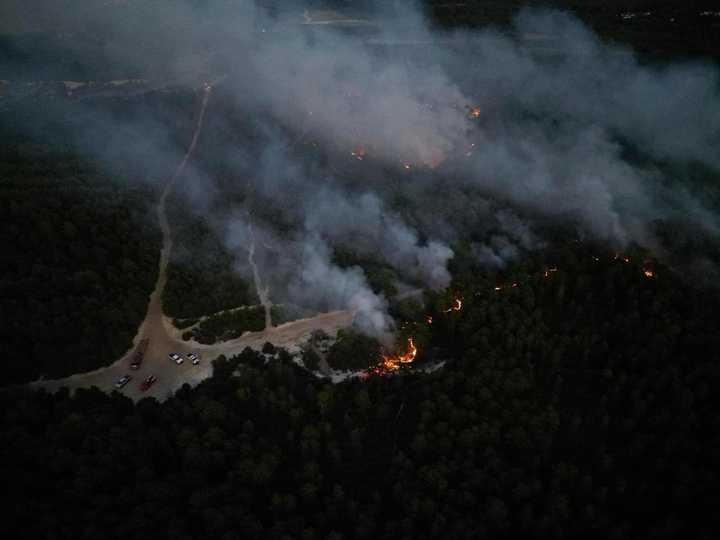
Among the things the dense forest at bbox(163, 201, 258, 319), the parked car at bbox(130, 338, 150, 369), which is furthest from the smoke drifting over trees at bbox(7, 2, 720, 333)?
the parked car at bbox(130, 338, 150, 369)

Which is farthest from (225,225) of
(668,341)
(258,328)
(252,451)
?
(668,341)

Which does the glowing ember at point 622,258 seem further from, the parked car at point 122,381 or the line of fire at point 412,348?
the parked car at point 122,381

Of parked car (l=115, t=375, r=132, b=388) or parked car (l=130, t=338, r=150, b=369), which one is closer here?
parked car (l=115, t=375, r=132, b=388)

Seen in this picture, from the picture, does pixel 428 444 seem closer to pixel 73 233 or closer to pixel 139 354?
pixel 139 354

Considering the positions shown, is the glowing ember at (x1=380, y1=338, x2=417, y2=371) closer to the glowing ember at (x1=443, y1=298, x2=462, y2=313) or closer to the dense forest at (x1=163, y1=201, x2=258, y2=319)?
the glowing ember at (x1=443, y1=298, x2=462, y2=313)

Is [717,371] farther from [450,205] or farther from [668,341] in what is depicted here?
[450,205]

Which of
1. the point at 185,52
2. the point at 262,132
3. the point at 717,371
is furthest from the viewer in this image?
the point at 185,52

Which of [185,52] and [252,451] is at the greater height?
[185,52]
